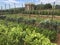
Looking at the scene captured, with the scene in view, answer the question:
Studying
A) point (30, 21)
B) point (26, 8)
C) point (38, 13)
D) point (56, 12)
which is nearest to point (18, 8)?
point (26, 8)

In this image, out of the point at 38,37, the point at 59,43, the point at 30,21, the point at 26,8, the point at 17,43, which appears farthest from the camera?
the point at 26,8

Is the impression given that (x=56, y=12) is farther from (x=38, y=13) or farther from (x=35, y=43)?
(x=35, y=43)

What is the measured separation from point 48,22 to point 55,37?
2209 mm

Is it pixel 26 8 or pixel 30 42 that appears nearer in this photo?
pixel 30 42

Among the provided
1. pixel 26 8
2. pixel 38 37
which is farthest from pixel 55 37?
pixel 26 8

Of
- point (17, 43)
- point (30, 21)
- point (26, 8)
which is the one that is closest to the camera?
point (17, 43)

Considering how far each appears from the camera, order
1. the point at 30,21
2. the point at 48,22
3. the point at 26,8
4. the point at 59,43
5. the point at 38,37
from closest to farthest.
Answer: the point at 38,37 → the point at 59,43 → the point at 48,22 → the point at 30,21 → the point at 26,8

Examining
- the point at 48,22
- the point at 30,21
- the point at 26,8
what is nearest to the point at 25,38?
the point at 48,22

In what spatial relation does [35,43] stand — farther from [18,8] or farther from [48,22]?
[18,8]

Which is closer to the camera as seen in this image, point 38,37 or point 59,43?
point 38,37

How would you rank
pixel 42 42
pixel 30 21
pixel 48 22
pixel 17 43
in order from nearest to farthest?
pixel 17 43 < pixel 42 42 < pixel 48 22 < pixel 30 21

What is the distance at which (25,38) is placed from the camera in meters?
6.24

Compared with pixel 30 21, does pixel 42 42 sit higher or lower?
higher

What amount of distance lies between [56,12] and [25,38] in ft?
42.8
